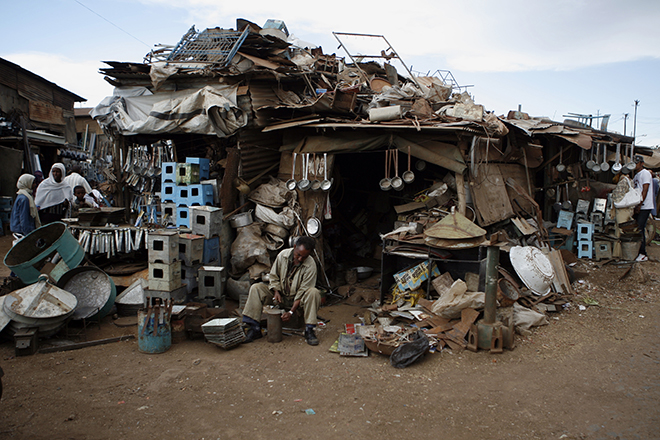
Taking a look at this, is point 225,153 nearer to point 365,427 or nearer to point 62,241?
point 62,241

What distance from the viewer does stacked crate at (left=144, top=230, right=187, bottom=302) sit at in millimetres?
5980

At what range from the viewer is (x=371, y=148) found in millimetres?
7586

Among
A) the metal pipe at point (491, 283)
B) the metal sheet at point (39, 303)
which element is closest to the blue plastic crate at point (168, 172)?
the metal sheet at point (39, 303)

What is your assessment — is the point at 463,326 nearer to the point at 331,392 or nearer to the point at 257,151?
the point at 331,392

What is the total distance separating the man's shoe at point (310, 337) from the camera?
555cm

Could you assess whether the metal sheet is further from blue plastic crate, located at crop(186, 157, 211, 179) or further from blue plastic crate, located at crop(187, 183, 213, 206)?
blue plastic crate, located at crop(186, 157, 211, 179)

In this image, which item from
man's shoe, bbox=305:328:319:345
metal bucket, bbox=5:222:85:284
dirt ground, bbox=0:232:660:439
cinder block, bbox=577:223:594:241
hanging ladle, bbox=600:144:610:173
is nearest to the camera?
dirt ground, bbox=0:232:660:439

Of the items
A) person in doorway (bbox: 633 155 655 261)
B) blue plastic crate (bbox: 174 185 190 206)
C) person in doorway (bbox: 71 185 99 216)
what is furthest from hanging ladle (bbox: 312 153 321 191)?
person in doorway (bbox: 633 155 655 261)

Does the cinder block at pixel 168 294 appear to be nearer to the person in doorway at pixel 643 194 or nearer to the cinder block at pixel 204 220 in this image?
the cinder block at pixel 204 220

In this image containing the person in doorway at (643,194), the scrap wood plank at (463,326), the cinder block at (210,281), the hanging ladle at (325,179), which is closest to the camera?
the scrap wood plank at (463,326)

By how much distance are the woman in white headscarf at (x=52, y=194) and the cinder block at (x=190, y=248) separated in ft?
10.7

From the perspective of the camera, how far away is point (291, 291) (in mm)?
5809

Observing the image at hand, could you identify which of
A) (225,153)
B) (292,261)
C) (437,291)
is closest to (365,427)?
(292,261)

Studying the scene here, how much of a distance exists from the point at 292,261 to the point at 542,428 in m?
3.48
